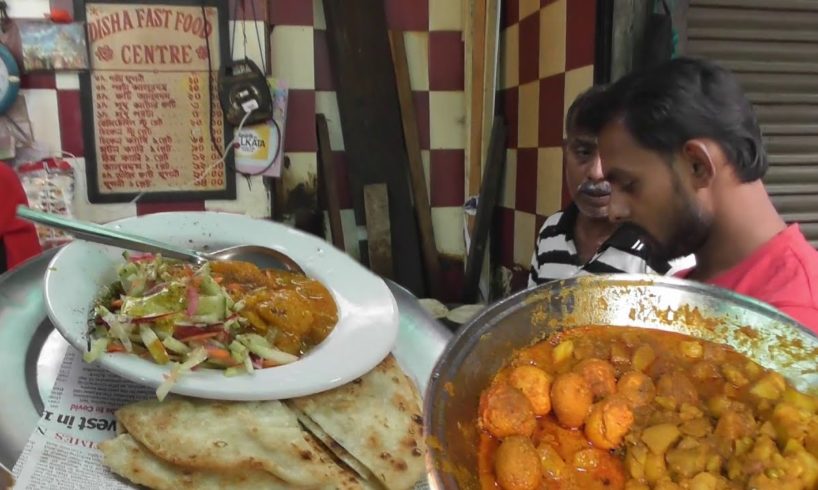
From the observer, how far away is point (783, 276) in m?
1.11

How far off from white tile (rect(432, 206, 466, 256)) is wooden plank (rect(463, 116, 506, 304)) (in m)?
0.11

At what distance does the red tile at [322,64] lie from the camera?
8.93 ft

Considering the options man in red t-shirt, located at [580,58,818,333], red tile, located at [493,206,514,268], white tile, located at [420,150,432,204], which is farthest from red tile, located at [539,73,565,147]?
man in red t-shirt, located at [580,58,818,333]

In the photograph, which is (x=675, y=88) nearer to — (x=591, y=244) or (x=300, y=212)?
(x=591, y=244)

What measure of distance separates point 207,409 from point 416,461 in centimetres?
38

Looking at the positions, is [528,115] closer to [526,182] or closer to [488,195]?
A: [526,182]

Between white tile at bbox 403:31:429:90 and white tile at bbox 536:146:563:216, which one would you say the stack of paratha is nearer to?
white tile at bbox 536:146:563:216

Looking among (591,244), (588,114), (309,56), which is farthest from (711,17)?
(309,56)

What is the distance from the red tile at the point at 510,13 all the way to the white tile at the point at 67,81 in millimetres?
1945

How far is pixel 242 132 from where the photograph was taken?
2.56 m

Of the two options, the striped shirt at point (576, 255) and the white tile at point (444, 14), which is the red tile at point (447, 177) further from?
the striped shirt at point (576, 255)

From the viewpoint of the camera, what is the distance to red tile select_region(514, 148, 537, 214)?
2670mm

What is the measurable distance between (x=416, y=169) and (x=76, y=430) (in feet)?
7.03

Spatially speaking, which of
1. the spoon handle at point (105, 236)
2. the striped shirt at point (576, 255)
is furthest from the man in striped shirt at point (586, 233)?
the spoon handle at point (105, 236)
